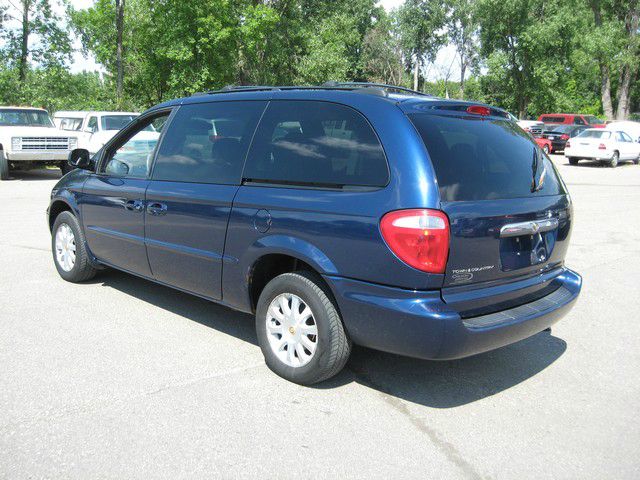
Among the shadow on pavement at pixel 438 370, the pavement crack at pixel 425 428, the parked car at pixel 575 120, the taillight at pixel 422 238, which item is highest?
the parked car at pixel 575 120

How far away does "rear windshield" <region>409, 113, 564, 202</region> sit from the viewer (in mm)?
3363

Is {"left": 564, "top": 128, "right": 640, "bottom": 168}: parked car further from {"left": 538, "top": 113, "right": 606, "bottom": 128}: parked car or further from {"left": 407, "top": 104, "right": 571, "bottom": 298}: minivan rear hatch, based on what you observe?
{"left": 407, "top": 104, "right": 571, "bottom": 298}: minivan rear hatch

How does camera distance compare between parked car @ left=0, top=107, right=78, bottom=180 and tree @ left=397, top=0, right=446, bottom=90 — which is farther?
tree @ left=397, top=0, right=446, bottom=90

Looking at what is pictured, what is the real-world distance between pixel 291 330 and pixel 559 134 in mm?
30922

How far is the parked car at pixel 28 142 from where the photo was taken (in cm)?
1594

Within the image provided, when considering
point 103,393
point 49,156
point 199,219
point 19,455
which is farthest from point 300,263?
point 49,156

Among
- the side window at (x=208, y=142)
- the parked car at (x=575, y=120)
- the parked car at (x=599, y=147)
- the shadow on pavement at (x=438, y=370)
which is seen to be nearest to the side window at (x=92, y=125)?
the side window at (x=208, y=142)

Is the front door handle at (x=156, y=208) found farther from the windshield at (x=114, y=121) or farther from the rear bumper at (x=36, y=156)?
the windshield at (x=114, y=121)

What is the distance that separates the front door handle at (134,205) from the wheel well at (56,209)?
1.40 m

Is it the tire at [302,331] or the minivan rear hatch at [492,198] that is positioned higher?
the minivan rear hatch at [492,198]

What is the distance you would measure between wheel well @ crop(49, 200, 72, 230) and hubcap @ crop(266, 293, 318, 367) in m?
3.23

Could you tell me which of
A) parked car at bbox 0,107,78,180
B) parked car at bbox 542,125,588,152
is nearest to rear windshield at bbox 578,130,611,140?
parked car at bbox 542,125,588,152

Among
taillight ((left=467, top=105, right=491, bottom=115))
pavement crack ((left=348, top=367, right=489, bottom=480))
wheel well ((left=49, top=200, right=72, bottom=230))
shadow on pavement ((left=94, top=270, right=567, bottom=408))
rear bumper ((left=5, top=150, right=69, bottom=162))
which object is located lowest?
pavement crack ((left=348, top=367, right=489, bottom=480))

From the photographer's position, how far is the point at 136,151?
5.25 m
